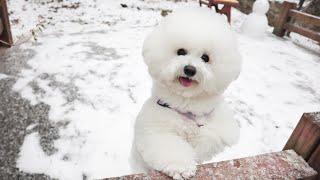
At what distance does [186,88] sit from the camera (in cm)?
120

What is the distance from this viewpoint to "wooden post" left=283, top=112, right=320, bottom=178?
3.34 feet

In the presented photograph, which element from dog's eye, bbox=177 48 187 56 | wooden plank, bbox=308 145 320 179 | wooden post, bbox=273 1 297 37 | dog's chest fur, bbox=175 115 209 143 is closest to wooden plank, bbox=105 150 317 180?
wooden plank, bbox=308 145 320 179

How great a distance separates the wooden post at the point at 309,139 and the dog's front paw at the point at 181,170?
0.45 metres

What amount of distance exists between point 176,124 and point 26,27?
4.84m

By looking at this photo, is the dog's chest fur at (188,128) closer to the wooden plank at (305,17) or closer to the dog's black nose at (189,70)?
the dog's black nose at (189,70)

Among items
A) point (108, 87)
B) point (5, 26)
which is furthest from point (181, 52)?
point (5, 26)

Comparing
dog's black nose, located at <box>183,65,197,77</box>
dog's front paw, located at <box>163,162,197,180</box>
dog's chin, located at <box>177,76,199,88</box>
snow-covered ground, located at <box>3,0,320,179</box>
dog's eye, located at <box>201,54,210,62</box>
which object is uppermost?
dog's eye, located at <box>201,54,210,62</box>

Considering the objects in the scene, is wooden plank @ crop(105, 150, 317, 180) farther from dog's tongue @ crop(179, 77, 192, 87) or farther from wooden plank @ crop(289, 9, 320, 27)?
wooden plank @ crop(289, 9, 320, 27)

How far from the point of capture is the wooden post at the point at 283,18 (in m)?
6.47

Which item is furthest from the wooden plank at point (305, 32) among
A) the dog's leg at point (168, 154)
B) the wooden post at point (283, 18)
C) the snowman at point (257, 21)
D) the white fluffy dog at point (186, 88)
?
the dog's leg at point (168, 154)

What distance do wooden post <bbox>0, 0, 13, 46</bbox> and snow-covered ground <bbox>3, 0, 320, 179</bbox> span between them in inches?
9.1

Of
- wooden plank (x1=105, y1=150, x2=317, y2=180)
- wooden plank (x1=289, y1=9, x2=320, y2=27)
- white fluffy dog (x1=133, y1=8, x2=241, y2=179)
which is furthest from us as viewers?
wooden plank (x1=289, y1=9, x2=320, y2=27)

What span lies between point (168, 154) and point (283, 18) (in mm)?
6491

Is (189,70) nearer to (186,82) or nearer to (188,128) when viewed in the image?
(186,82)
